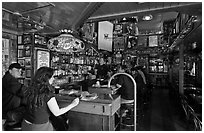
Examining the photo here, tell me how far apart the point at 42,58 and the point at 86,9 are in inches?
111

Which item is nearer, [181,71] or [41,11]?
[41,11]

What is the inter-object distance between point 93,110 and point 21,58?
338 cm

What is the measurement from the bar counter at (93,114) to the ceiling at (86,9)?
1.59 metres

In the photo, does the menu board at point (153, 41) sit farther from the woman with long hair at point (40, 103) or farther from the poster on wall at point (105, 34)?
the woman with long hair at point (40, 103)

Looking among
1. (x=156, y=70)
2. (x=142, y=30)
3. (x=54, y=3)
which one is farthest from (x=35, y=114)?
(x=156, y=70)

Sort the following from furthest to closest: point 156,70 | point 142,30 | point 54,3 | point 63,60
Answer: point 156,70 < point 142,30 < point 63,60 < point 54,3

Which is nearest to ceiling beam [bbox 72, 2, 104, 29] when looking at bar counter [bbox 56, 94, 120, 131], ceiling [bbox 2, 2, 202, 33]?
ceiling [bbox 2, 2, 202, 33]

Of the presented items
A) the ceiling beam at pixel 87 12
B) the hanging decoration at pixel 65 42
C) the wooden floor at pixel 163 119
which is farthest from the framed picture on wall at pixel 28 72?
the wooden floor at pixel 163 119

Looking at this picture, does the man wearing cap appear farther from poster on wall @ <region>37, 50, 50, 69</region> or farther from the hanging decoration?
poster on wall @ <region>37, 50, 50, 69</region>

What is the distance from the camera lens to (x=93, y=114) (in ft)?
8.54

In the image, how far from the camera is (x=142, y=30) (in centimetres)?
996

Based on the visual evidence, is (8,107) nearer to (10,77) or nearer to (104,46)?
(10,77)

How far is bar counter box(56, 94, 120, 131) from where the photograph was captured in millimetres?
2492

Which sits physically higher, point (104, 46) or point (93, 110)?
point (104, 46)
